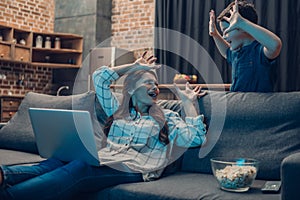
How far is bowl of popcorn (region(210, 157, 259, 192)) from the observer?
1.69 metres

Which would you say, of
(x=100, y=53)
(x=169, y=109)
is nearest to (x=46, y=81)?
(x=100, y=53)

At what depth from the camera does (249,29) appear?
213 cm

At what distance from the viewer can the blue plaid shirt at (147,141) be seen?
2.04m

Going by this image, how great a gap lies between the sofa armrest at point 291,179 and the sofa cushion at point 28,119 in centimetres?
136

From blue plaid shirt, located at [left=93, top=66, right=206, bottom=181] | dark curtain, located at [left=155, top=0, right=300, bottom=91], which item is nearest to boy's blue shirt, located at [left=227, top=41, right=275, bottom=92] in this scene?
blue plaid shirt, located at [left=93, top=66, right=206, bottom=181]

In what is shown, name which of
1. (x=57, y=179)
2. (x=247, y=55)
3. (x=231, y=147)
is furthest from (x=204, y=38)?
(x=57, y=179)

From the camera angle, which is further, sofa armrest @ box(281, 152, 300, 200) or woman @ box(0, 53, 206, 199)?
woman @ box(0, 53, 206, 199)

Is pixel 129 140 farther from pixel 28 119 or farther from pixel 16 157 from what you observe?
pixel 28 119

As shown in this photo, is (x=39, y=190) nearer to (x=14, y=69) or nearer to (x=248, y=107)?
(x=248, y=107)

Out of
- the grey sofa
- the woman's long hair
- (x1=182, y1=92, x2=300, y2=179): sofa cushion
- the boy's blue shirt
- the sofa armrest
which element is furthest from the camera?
the boy's blue shirt

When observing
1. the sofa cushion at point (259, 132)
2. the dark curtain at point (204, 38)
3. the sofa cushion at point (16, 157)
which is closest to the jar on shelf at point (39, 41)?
the dark curtain at point (204, 38)

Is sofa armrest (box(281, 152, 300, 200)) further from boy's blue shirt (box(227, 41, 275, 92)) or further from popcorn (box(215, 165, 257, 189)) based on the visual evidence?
boy's blue shirt (box(227, 41, 275, 92))

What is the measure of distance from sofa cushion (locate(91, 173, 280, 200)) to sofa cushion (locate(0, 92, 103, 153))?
2.35 feet

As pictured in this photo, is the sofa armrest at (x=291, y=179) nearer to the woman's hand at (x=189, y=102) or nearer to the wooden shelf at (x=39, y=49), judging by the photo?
the woman's hand at (x=189, y=102)
